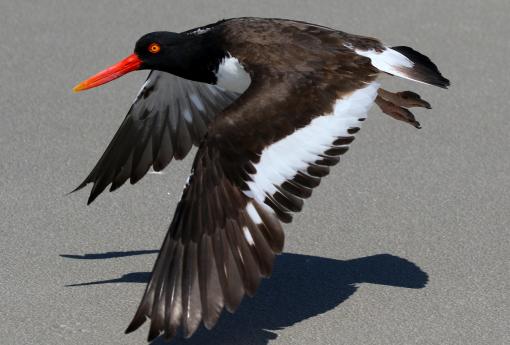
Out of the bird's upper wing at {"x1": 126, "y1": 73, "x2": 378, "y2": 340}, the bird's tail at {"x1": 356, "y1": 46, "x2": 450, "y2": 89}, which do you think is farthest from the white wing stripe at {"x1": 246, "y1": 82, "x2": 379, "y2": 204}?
the bird's tail at {"x1": 356, "y1": 46, "x2": 450, "y2": 89}

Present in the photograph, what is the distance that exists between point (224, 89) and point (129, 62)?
0.49 m

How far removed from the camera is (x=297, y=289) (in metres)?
4.95

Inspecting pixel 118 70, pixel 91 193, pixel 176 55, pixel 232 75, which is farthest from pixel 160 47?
pixel 91 193

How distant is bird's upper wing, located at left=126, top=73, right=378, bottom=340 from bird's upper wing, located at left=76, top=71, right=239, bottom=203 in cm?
104

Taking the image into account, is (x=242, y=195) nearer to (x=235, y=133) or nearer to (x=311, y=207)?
(x=235, y=133)

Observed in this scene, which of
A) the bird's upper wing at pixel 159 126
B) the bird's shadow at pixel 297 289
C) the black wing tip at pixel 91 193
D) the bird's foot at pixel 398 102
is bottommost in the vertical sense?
the bird's shadow at pixel 297 289

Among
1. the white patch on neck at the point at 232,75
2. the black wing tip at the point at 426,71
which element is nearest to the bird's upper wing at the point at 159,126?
the white patch on neck at the point at 232,75

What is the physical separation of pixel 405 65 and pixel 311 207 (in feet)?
2.66

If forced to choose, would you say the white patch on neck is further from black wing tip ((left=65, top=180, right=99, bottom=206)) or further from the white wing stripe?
black wing tip ((left=65, top=180, right=99, bottom=206))

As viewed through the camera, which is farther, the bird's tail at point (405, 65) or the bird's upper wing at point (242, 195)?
the bird's tail at point (405, 65)

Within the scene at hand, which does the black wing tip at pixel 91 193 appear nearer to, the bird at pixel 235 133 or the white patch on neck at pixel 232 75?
the bird at pixel 235 133

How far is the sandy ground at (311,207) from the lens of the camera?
4.63 metres

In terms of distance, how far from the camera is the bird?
423cm

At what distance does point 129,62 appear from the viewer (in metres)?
5.59
